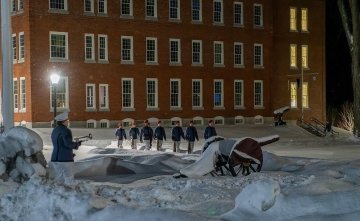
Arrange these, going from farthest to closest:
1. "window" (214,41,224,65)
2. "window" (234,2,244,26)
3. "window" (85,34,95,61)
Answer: "window" (234,2,244,26) < "window" (214,41,224,65) < "window" (85,34,95,61)

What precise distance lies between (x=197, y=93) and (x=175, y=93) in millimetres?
2311

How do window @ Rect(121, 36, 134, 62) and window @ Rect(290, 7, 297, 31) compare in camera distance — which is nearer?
window @ Rect(121, 36, 134, 62)

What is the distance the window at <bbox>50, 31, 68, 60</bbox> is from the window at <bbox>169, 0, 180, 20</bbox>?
975 cm

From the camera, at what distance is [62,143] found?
47.5 ft

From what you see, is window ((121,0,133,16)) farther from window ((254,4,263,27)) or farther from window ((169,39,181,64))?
window ((254,4,263,27))

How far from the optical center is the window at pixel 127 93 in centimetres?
5384

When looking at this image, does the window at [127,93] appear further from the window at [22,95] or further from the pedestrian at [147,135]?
the pedestrian at [147,135]

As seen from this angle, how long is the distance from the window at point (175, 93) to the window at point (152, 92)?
1572mm

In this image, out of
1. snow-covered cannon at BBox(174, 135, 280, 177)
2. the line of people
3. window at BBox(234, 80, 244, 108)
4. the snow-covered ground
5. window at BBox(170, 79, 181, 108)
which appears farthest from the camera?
window at BBox(234, 80, 244, 108)

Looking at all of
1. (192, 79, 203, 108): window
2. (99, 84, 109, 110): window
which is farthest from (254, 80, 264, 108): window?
(99, 84, 109, 110): window

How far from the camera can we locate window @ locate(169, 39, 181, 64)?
185ft

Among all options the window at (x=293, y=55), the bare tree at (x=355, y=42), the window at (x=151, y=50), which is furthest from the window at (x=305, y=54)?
the bare tree at (x=355, y=42)

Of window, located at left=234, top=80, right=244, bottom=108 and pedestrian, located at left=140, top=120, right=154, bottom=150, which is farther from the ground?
window, located at left=234, top=80, right=244, bottom=108

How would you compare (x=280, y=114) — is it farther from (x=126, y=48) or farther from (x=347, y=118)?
(x=126, y=48)
